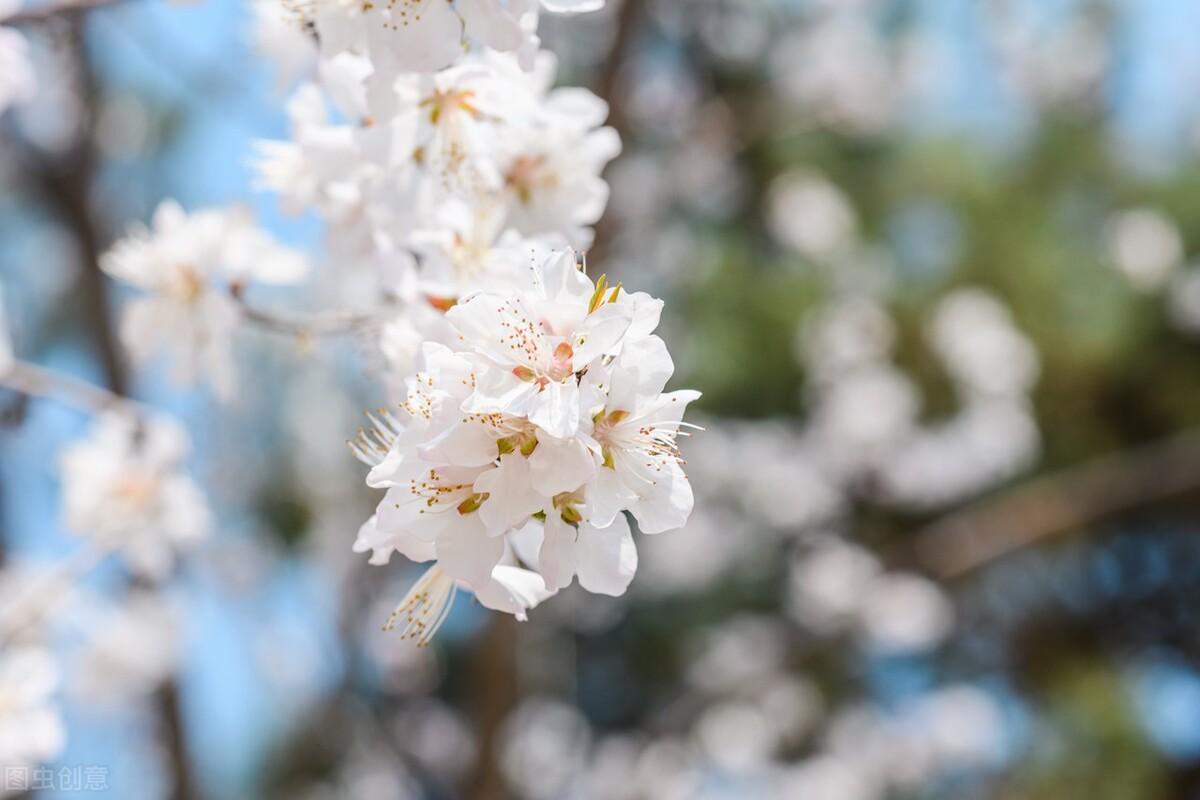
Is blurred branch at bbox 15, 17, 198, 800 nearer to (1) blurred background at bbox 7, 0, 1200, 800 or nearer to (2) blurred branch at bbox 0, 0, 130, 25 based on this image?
(1) blurred background at bbox 7, 0, 1200, 800

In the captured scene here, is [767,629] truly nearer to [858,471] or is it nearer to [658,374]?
[858,471]

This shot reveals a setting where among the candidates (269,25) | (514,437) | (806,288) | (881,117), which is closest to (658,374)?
(514,437)

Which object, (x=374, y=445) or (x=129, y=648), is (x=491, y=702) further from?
(x=374, y=445)

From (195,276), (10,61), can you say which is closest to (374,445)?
(195,276)

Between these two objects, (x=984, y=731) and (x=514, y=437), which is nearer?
(x=514, y=437)

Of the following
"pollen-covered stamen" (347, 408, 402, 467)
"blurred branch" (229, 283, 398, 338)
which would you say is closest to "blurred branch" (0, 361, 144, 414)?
"blurred branch" (229, 283, 398, 338)

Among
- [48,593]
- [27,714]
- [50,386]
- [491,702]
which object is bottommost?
[491,702]
